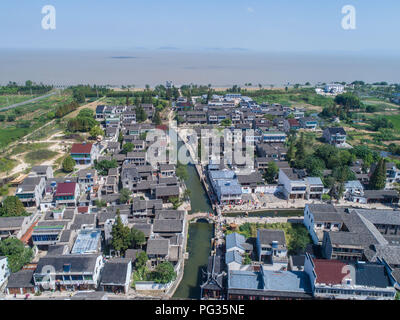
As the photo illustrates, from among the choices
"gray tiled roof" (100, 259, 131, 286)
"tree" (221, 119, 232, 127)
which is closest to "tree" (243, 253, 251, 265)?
"gray tiled roof" (100, 259, 131, 286)

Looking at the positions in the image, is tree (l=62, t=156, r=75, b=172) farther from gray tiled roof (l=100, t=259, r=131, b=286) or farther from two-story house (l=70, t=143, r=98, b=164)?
gray tiled roof (l=100, t=259, r=131, b=286)

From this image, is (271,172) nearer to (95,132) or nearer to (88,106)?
(95,132)

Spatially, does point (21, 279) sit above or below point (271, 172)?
below

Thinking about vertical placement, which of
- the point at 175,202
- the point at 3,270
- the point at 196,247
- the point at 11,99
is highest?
the point at 11,99

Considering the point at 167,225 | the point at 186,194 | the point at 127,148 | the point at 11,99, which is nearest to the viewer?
the point at 167,225

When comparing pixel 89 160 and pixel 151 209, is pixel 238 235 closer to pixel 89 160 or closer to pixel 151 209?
pixel 151 209

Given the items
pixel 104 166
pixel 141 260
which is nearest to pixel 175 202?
pixel 141 260
